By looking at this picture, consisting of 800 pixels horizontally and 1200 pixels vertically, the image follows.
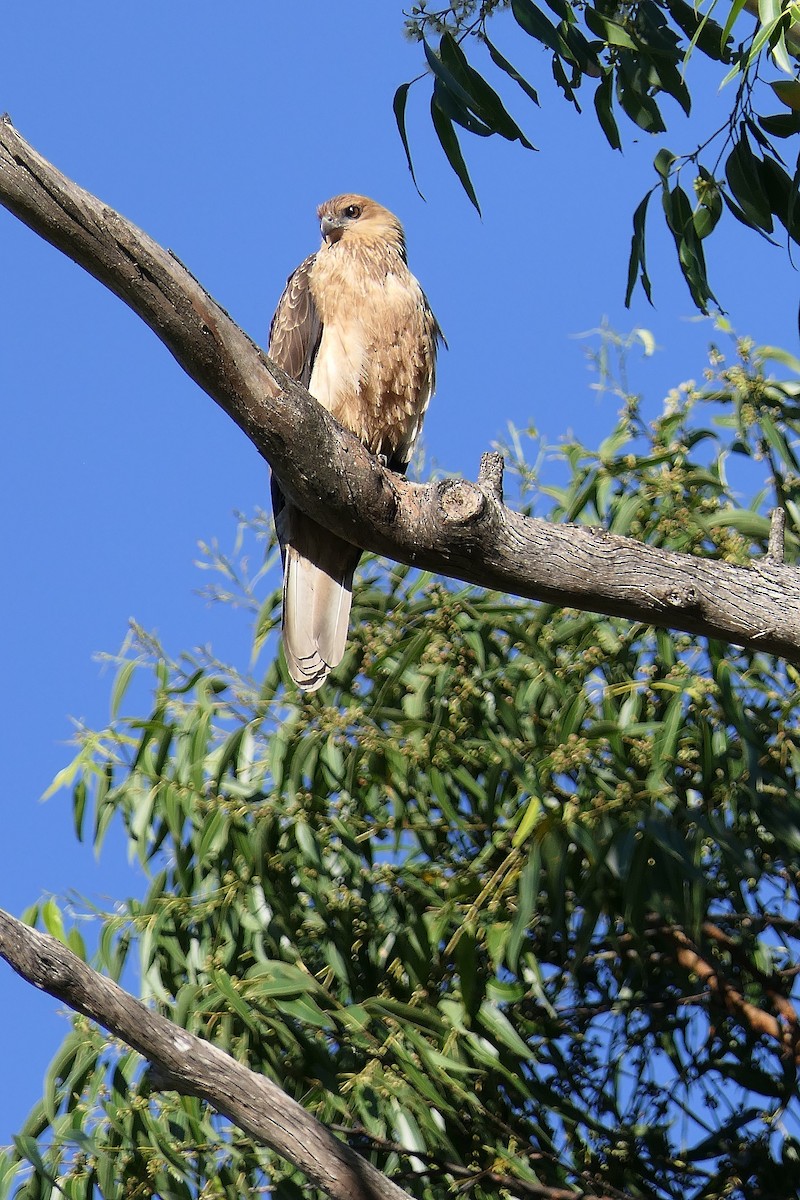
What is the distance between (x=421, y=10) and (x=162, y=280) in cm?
99

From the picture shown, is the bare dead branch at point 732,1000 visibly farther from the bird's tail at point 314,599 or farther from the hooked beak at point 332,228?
the hooked beak at point 332,228

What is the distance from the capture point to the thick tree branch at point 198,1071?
7.28 feet

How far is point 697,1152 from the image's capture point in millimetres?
2836

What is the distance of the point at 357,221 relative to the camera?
4176 mm

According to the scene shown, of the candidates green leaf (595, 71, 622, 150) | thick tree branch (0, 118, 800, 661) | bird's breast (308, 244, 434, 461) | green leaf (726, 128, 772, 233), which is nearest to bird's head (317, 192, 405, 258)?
bird's breast (308, 244, 434, 461)

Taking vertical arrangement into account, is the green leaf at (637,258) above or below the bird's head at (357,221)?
below

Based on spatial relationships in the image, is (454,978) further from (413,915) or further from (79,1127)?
(79,1127)

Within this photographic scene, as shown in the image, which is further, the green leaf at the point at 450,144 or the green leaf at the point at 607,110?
the green leaf at the point at 607,110

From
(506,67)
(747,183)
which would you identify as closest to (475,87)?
(506,67)

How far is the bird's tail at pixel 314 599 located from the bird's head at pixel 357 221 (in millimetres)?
1073

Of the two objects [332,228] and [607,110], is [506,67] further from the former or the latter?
[332,228]

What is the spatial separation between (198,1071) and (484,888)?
2.20 feet

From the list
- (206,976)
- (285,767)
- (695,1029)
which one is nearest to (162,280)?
(285,767)

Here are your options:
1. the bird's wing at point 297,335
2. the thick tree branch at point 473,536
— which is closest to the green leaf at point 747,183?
the thick tree branch at point 473,536
